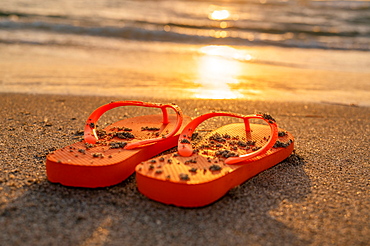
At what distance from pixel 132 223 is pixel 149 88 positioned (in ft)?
9.87

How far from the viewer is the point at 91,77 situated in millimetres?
4953

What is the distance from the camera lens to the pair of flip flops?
5.66ft

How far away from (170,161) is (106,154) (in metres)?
0.34

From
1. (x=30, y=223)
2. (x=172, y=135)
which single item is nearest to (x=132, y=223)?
(x=30, y=223)

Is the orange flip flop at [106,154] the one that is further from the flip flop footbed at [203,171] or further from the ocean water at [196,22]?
the ocean water at [196,22]

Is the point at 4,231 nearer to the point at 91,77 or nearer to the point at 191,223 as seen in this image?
the point at 191,223

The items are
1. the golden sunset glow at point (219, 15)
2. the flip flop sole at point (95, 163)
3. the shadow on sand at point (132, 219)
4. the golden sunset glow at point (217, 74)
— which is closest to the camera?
the shadow on sand at point (132, 219)

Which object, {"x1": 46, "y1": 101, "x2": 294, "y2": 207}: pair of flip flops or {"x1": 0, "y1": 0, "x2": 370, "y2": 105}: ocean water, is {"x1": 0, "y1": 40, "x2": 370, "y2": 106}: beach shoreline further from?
{"x1": 46, "y1": 101, "x2": 294, "y2": 207}: pair of flip flops

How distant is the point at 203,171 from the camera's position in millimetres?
1818

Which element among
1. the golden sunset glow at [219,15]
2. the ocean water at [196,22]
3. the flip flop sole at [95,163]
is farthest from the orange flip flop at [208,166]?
the golden sunset glow at [219,15]

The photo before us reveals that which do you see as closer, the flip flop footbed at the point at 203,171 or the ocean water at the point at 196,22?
the flip flop footbed at the point at 203,171

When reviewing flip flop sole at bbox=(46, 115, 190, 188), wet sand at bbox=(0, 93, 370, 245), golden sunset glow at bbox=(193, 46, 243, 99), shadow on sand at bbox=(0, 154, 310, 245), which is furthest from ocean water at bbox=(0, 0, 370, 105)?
shadow on sand at bbox=(0, 154, 310, 245)

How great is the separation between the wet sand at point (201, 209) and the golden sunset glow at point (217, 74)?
183 cm

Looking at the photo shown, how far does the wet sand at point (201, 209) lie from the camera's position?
61.8 inches
